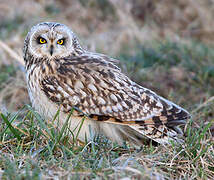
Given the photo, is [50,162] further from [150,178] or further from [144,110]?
[144,110]

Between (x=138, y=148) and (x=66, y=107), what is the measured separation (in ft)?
2.90

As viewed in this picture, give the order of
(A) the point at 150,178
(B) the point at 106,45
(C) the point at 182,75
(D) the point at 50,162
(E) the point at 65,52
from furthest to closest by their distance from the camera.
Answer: (B) the point at 106,45, (C) the point at 182,75, (E) the point at 65,52, (D) the point at 50,162, (A) the point at 150,178

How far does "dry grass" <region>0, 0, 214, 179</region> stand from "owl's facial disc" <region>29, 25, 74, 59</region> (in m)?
0.68

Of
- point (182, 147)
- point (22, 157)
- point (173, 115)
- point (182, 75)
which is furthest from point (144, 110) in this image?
point (182, 75)

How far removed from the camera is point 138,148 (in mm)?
4234

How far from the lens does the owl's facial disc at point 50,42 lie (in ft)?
14.5

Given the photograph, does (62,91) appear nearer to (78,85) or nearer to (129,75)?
(78,85)

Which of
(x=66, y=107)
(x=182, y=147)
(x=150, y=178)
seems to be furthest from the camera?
(x=66, y=107)

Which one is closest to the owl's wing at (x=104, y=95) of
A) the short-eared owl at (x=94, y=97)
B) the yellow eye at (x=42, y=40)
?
the short-eared owl at (x=94, y=97)

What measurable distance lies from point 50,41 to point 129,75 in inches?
46.5

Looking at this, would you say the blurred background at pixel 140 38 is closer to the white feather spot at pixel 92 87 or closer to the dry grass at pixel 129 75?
the dry grass at pixel 129 75

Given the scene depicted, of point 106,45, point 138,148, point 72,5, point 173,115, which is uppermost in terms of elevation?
point 72,5

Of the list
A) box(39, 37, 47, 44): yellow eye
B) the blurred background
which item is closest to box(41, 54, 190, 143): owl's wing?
box(39, 37, 47, 44): yellow eye

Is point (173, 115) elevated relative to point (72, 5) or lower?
lower
